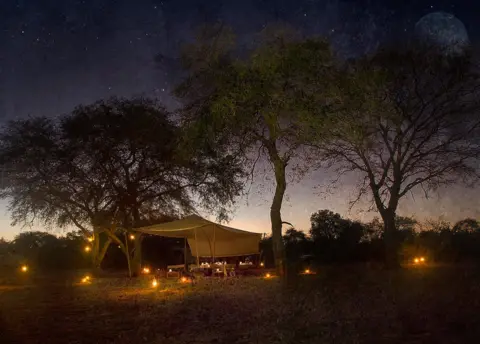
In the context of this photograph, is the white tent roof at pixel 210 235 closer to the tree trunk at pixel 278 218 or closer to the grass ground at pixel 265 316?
the tree trunk at pixel 278 218

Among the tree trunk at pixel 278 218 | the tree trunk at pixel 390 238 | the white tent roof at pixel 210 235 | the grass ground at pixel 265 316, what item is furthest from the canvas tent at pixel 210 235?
the grass ground at pixel 265 316

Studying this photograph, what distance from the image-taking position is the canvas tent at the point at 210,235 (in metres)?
21.3

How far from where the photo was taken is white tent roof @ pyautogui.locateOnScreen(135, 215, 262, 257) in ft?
69.9

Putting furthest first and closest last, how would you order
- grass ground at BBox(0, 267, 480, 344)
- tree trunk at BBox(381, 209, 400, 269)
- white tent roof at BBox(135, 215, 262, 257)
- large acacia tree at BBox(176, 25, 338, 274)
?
tree trunk at BBox(381, 209, 400, 269), white tent roof at BBox(135, 215, 262, 257), large acacia tree at BBox(176, 25, 338, 274), grass ground at BBox(0, 267, 480, 344)

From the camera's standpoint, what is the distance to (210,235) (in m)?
23.2

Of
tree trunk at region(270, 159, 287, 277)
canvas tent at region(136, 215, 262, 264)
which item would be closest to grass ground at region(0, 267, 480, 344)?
tree trunk at region(270, 159, 287, 277)

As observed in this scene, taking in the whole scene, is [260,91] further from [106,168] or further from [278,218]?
[106,168]

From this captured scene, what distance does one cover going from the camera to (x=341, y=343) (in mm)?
6270

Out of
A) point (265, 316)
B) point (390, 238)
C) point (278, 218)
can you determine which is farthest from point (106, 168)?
point (265, 316)

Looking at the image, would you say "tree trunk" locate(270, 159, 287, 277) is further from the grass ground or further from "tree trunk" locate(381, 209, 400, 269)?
"tree trunk" locate(381, 209, 400, 269)

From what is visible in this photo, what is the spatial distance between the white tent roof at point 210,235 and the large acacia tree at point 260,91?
13.6 feet

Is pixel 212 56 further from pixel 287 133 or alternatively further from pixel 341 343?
pixel 341 343

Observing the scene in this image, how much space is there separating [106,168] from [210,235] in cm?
620

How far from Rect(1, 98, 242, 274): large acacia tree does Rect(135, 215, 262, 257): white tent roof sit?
232 cm
